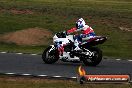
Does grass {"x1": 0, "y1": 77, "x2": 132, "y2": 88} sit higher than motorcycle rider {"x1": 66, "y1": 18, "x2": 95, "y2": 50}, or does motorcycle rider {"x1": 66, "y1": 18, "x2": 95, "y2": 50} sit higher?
motorcycle rider {"x1": 66, "y1": 18, "x2": 95, "y2": 50}

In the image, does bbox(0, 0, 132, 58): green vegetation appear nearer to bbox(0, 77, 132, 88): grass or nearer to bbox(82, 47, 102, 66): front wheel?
bbox(82, 47, 102, 66): front wheel

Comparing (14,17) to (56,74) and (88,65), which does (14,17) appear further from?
(56,74)

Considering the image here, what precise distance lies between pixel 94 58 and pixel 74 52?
99 cm

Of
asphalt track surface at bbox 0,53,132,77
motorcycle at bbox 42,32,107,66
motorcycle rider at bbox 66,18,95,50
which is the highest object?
motorcycle rider at bbox 66,18,95,50

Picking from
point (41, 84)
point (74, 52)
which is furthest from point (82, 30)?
point (41, 84)

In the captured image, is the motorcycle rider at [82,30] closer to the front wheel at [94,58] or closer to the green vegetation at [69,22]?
the front wheel at [94,58]

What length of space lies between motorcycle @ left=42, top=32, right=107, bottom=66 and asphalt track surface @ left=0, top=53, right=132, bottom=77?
0.91 ft

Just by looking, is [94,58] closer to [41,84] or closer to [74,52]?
[74,52]

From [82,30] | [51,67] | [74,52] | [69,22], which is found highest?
[82,30]

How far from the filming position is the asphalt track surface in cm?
1812

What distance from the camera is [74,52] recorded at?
2045 cm

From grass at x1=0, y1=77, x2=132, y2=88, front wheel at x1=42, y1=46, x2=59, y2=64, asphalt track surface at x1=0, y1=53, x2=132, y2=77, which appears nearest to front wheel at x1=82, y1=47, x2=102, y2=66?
asphalt track surface at x1=0, y1=53, x2=132, y2=77

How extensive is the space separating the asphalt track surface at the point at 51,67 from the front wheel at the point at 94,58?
0.28 metres

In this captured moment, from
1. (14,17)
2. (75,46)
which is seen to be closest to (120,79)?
(75,46)
